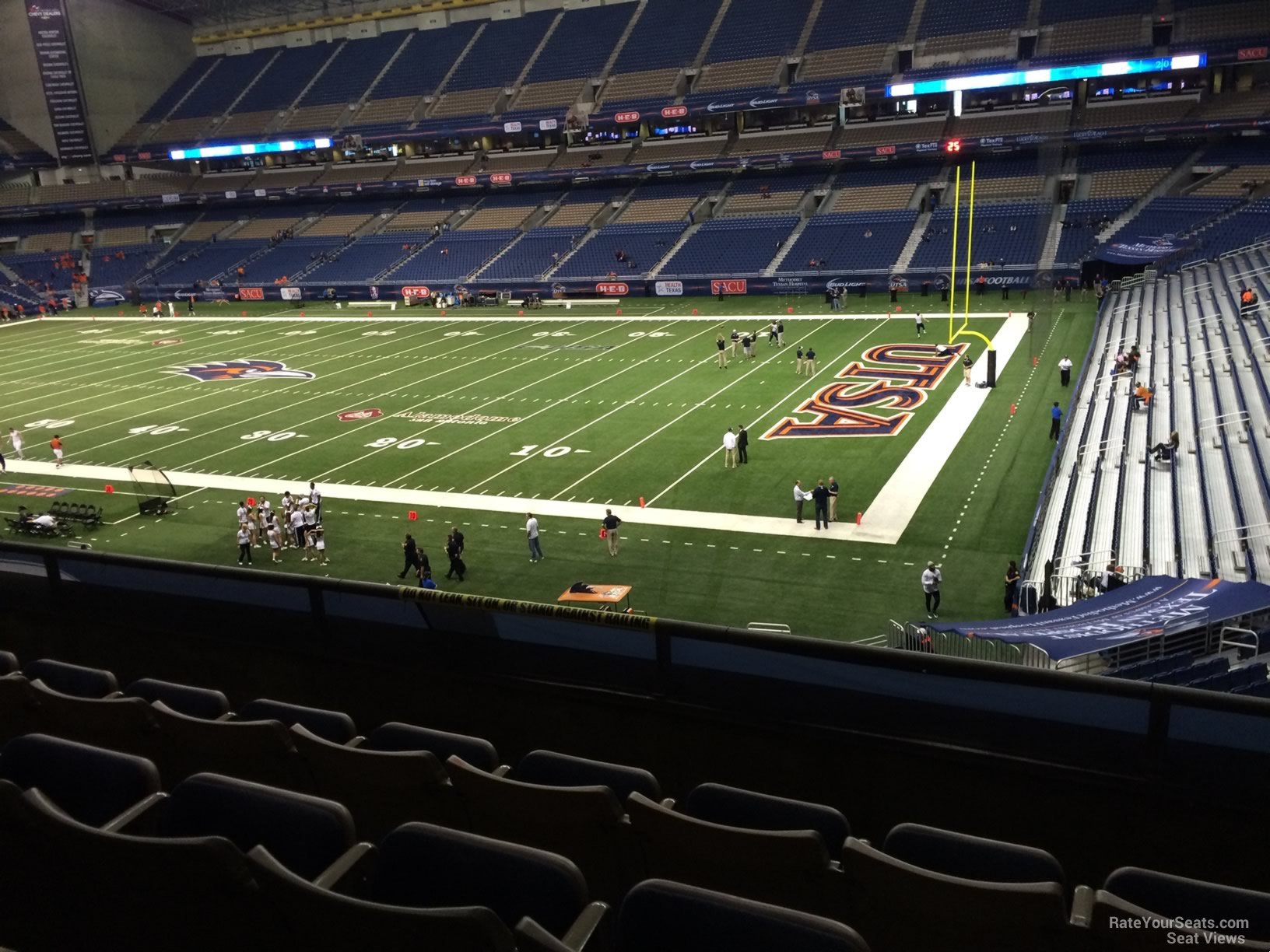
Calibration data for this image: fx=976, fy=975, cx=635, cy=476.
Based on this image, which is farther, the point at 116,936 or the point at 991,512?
the point at 991,512

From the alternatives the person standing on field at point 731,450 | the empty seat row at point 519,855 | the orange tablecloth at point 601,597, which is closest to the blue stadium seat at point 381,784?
the empty seat row at point 519,855

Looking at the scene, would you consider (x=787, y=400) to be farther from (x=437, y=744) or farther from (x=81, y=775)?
(x=81, y=775)

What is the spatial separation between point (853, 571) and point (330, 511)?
489 inches

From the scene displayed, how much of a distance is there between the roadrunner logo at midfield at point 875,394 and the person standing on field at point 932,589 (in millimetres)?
10311

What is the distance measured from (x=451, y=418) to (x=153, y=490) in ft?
29.4

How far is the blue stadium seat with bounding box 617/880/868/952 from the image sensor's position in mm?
2363

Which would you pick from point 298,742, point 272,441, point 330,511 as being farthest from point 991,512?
point 272,441

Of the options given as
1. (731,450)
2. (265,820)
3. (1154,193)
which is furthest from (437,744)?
(1154,193)

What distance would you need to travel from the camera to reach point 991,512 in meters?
20.4

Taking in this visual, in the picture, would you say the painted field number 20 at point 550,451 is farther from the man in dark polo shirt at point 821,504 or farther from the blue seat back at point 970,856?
the blue seat back at point 970,856

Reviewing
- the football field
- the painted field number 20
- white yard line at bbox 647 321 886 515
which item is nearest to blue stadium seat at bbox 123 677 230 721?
the football field

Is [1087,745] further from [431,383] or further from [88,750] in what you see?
[431,383]

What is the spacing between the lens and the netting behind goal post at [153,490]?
23703 millimetres

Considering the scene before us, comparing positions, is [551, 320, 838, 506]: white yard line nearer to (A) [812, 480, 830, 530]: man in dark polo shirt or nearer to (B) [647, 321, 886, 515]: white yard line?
(B) [647, 321, 886, 515]: white yard line
